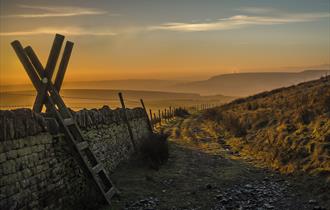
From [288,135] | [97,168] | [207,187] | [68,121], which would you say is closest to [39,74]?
[68,121]

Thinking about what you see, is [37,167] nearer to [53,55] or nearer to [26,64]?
[26,64]

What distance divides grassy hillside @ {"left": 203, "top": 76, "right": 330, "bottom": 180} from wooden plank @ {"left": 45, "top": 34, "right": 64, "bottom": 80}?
29.7 feet

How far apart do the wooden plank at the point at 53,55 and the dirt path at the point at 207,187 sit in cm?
404

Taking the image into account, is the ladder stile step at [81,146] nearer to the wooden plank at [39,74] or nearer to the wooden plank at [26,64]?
the wooden plank at [39,74]

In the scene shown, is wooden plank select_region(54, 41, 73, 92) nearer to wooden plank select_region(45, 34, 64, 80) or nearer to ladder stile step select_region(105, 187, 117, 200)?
wooden plank select_region(45, 34, 64, 80)

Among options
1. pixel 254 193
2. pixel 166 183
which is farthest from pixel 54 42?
pixel 254 193

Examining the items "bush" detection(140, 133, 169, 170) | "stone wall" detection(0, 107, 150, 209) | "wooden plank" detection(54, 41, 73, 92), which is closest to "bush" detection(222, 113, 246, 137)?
"bush" detection(140, 133, 169, 170)

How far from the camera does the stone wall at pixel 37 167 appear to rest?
803 centimetres

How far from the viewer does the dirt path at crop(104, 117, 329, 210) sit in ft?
37.8

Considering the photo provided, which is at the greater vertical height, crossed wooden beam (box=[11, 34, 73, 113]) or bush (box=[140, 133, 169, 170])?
crossed wooden beam (box=[11, 34, 73, 113])

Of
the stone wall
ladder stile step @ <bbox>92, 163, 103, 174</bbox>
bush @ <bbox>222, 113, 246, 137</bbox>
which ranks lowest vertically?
bush @ <bbox>222, 113, 246, 137</bbox>

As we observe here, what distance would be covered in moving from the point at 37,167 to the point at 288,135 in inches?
504

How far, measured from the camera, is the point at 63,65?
11938mm

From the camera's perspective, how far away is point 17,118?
8.52 meters
